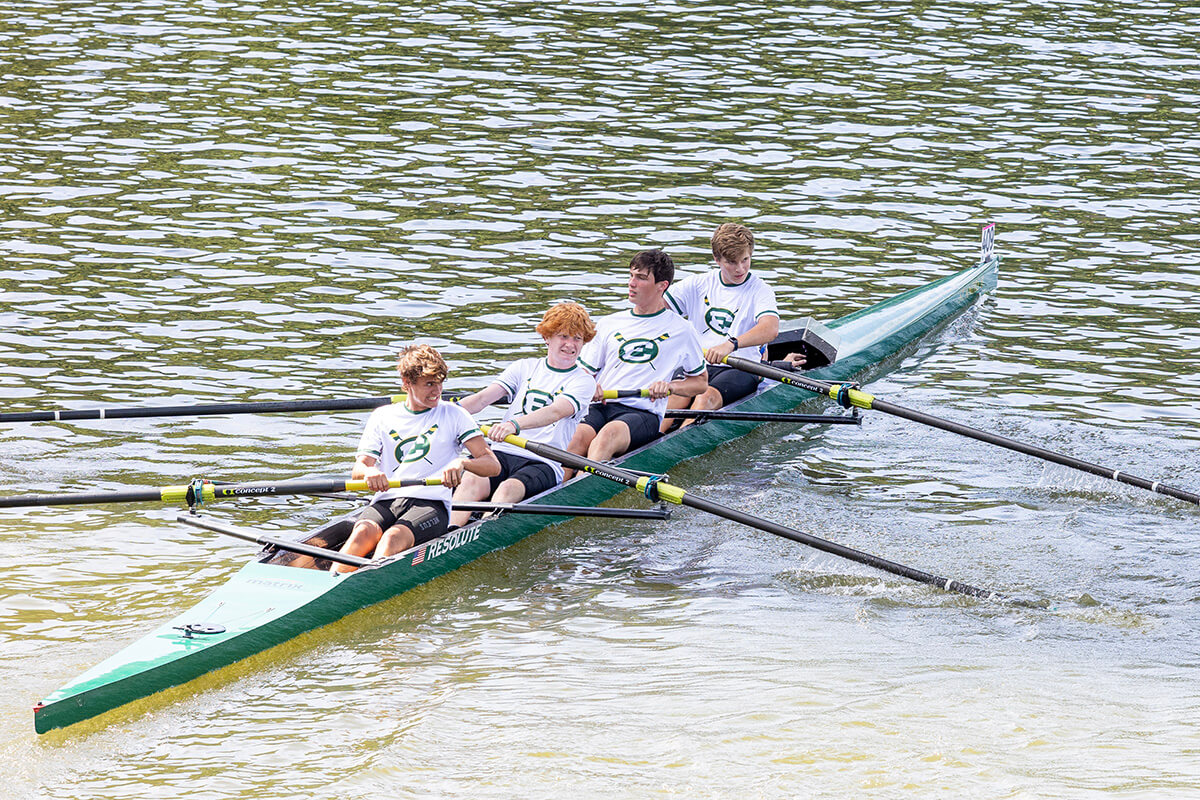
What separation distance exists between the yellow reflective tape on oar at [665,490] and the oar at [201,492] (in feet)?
5.00

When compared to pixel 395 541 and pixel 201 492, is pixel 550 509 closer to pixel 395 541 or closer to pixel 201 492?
pixel 395 541

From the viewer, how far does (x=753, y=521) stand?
967 centimetres

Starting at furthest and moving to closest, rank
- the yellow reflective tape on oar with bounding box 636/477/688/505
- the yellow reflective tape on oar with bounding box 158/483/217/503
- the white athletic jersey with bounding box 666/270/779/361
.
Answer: the white athletic jersey with bounding box 666/270/779/361 → the yellow reflective tape on oar with bounding box 636/477/688/505 → the yellow reflective tape on oar with bounding box 158/483/217/503

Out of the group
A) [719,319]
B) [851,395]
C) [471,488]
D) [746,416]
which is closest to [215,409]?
[471,488]

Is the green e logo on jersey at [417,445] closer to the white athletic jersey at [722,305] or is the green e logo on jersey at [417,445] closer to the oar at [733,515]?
the oar at [733,515]

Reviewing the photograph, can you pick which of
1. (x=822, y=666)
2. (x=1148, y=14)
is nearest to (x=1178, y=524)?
(x=822, y=666)

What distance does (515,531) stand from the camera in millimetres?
10258

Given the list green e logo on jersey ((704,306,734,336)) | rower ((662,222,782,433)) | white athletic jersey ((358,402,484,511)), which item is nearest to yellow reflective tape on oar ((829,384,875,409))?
rower ((662,222,782,433))

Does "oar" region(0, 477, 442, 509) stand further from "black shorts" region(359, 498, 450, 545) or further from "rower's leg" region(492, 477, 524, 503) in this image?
"rower's leg" region(492, 477, 524, 503)

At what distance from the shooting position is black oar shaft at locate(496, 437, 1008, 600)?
30.7ft

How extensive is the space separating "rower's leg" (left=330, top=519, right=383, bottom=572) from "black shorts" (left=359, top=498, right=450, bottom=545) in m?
0.05

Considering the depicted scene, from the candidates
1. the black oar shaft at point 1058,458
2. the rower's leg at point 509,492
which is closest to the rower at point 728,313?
the black oar shaft at point 1058,458

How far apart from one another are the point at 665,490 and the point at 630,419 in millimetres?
1545

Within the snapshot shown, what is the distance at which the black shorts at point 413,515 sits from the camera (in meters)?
9.23
